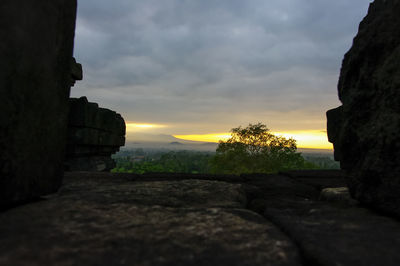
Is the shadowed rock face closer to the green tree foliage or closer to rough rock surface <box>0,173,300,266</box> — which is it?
rough rock surface <box>0,173,300,266</box>

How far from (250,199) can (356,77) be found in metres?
1.28

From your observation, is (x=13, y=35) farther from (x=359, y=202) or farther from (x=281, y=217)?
(x=359, y=202)

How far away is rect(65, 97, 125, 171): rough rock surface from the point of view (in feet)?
13.8

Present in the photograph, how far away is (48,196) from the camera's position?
172 cm

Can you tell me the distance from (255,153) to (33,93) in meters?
18.1

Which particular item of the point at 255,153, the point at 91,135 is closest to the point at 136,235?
the point at 91,135

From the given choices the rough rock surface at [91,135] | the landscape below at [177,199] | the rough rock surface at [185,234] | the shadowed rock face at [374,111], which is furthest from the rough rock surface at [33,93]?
the rough rock surface at [91,135]

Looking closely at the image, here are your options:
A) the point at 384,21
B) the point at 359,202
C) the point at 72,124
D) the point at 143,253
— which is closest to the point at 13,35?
the point at 143,253

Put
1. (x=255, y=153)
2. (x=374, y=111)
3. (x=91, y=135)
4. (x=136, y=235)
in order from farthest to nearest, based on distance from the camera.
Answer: (x=255, y=153)
(x=91, y=135)
(x=374, y=111)
(x=136, y=235)

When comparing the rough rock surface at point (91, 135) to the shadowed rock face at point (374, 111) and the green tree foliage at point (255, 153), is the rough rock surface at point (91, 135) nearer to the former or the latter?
the shadowed rock face at point (374, 111)

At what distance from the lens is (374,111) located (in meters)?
1.54

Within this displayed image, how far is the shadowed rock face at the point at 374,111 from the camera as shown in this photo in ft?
4.44

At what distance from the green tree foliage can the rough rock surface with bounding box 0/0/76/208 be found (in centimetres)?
1657

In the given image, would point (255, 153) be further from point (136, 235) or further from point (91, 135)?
point (136, 235)
